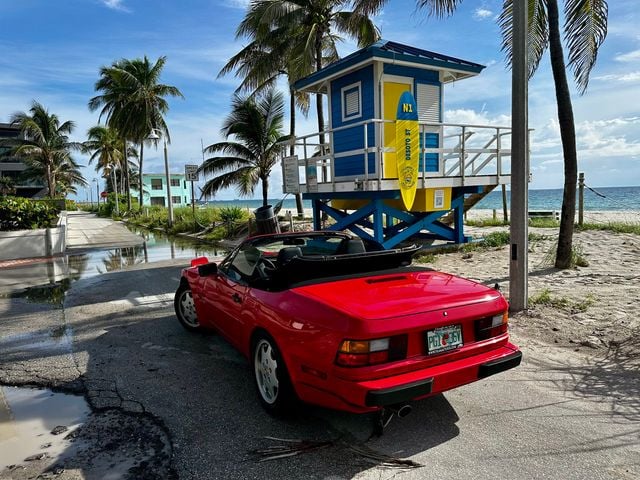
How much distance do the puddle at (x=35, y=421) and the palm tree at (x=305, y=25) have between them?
1597 cm

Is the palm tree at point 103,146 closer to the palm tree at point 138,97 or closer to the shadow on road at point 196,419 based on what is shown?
the palm tree at point 138,97

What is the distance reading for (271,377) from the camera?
11.8 feet

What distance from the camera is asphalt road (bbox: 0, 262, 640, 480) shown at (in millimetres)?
2902

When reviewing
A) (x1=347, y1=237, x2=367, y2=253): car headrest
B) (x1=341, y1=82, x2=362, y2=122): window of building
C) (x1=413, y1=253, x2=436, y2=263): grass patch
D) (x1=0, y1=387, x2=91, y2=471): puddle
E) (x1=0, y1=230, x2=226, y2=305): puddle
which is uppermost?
(x1=341, y1=82, x2=362, y2=122): window of building

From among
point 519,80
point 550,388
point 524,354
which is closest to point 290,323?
point 550,388

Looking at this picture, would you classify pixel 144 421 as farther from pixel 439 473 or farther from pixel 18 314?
pixel 18 314

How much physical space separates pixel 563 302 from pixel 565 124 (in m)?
3.74

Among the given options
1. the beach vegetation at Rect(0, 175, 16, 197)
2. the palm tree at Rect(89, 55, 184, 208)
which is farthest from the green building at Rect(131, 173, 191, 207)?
the palm tree at Rect(89, 55, 184, 208)

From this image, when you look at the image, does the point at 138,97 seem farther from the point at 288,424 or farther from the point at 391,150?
the point at 288,424

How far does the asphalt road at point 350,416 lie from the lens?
2902 mm

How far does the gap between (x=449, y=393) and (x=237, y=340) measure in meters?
1.95

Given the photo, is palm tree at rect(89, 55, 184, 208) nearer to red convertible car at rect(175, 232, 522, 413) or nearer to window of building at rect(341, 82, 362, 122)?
window of building at rect(341, 82, 362, 122)

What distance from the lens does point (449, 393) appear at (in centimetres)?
395

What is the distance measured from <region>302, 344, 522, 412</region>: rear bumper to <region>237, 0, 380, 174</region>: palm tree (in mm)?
16459
